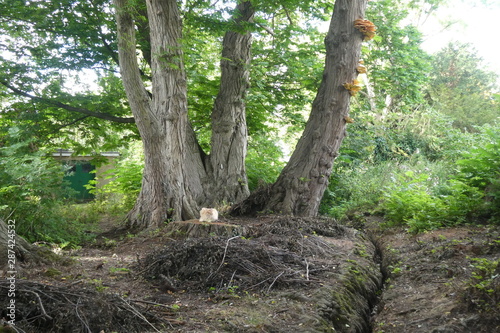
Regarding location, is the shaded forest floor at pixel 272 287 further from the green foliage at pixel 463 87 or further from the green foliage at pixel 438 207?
the green foliage at pixel 463 87

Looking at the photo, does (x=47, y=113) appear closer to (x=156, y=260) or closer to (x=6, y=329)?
(x=156, y=260)

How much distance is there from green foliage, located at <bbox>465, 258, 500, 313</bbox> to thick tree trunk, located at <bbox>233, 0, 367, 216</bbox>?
5.10 m

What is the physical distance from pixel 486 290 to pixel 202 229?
431 cm

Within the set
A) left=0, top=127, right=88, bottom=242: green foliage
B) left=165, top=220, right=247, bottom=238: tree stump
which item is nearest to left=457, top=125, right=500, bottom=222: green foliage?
Result: left=165, top=220, right=247, bottom=238: tree stump

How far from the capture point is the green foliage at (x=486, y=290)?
10.3 ft

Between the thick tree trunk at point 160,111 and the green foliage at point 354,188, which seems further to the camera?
the green foliage at point 354,188

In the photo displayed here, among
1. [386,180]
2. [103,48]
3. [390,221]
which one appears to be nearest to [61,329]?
[390,221]

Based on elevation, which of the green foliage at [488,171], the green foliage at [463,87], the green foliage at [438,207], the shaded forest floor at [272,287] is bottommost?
the shaded forest floor at [272,287]

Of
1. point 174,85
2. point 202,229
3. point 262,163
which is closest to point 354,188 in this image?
point 262,163

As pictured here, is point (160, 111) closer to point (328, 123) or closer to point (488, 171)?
point (328, 123)

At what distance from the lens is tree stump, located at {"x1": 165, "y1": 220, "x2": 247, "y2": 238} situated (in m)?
6.19

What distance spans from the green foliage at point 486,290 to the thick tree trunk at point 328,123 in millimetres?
5104

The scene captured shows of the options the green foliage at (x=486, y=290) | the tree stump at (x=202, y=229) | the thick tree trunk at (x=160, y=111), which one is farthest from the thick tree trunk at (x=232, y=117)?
the green foliage at (x=486, y=290)

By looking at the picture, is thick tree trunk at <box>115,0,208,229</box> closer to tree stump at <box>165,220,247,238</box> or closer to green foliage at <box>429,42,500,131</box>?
tree stump at <box>165,220,247,238</box>
